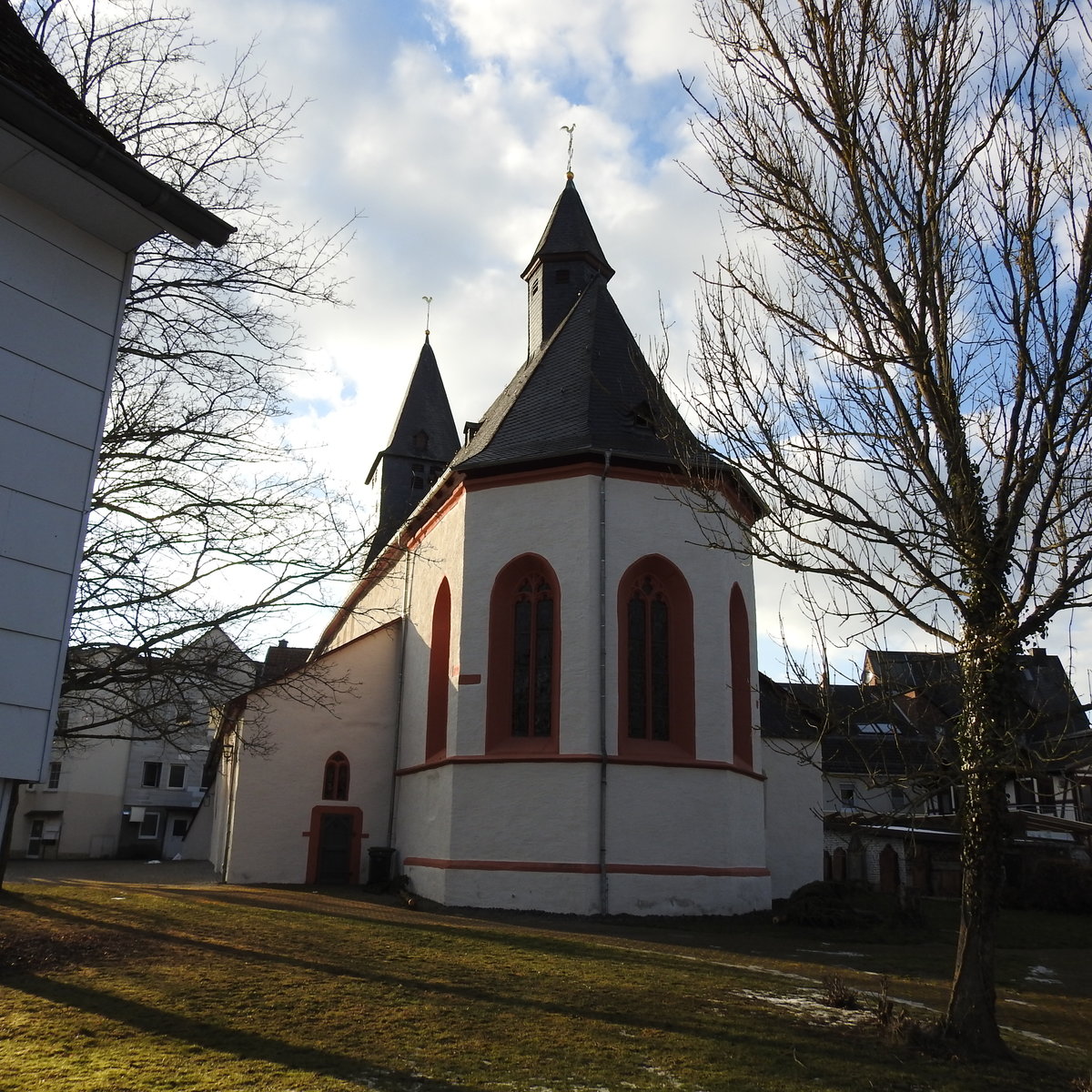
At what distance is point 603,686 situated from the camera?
16625 mm

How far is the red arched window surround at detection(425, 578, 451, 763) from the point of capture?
19219 millimetres

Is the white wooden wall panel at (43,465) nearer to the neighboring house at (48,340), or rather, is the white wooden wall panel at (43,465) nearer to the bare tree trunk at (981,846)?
the neighboring house at (48,340)

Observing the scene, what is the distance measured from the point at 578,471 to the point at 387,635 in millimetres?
7445

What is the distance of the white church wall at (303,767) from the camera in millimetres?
20672

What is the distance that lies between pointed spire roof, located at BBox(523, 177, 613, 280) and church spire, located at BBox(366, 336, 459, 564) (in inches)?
397

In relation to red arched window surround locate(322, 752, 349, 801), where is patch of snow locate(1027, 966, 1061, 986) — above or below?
below

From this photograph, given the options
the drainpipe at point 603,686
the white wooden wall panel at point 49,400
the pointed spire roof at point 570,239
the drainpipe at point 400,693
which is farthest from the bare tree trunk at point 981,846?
the pointed spire roof at point 570,239

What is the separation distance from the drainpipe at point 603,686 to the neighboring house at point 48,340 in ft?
36.1

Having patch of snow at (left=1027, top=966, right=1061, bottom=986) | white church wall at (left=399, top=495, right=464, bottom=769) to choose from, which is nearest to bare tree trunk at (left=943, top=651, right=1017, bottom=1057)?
patch of snow at (left=1027, top=966, right=1061, bottom=986)

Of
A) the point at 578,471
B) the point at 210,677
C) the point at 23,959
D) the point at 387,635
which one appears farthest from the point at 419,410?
the point at 23,959

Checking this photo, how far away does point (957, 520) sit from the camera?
734 centimetres

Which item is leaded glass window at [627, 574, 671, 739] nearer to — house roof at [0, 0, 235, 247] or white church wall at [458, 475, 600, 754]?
white church wall at [458, 475, 600, 754]

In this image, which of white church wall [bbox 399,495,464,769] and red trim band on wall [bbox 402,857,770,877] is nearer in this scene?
red trim band on wall [bbox 402,857,770,877]

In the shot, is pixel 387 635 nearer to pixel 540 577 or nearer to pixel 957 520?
pixel 540 577
